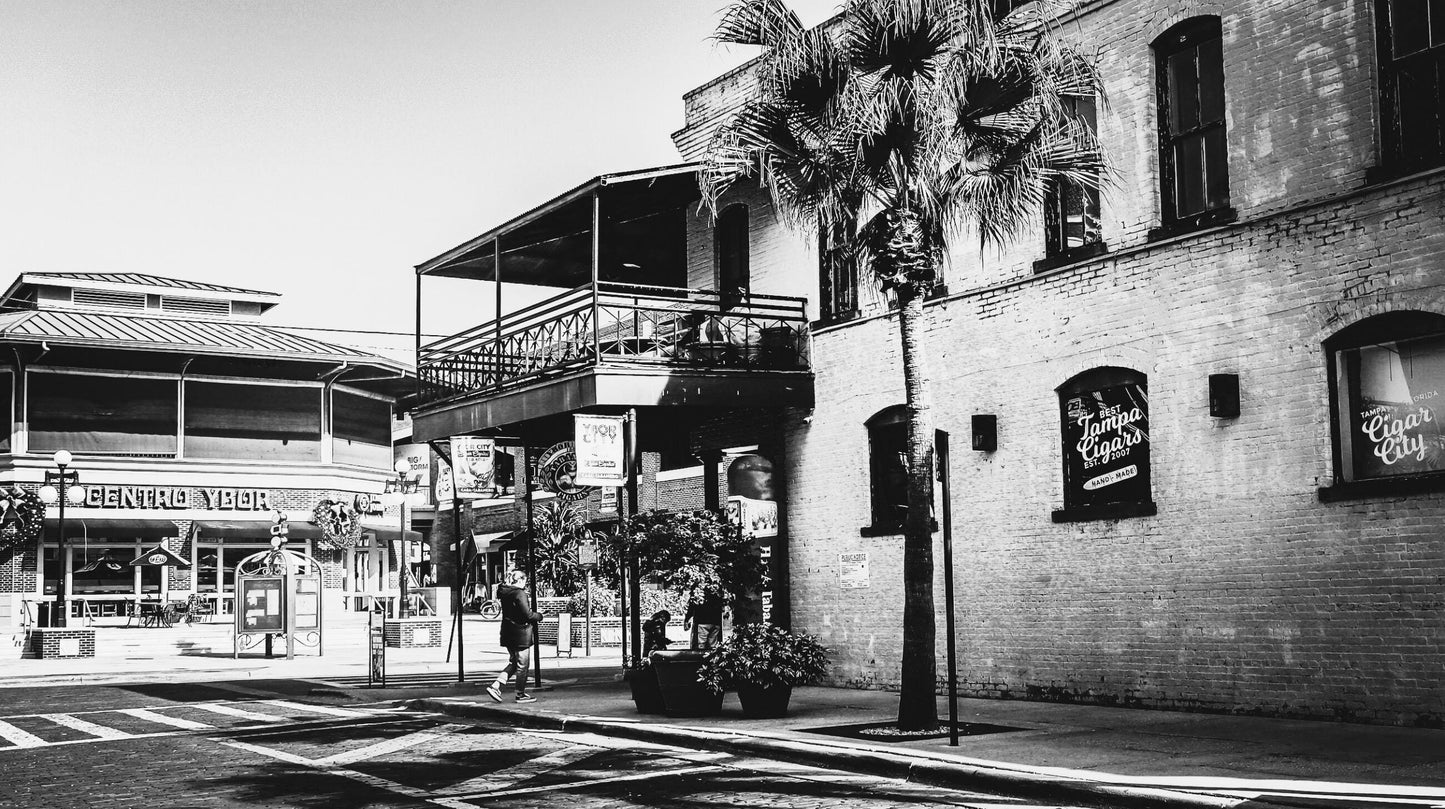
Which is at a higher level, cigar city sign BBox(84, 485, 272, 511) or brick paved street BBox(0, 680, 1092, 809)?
cigar city sign BBox(84, 485, 272, 511)

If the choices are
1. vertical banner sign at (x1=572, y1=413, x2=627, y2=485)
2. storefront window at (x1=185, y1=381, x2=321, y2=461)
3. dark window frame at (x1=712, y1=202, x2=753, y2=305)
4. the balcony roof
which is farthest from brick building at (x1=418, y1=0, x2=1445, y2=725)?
storefront window at (x1=185, y1=381, x2=321, y2=461)

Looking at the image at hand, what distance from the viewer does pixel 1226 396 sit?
47.8 ft

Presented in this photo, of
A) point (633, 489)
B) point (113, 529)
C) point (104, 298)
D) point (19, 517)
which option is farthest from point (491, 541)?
point (633, 489)

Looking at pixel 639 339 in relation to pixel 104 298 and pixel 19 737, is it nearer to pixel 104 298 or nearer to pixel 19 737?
pixel 19 737

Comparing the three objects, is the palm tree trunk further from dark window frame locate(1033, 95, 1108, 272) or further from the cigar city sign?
the cigar city sign

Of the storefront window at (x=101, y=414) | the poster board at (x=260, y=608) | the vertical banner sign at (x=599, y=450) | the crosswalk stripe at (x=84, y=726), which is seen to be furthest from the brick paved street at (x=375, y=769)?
the storefront window at (x=101, y=414)

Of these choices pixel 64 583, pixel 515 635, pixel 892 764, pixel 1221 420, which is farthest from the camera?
pixel 64 583

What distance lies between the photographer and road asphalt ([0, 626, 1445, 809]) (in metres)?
9.84

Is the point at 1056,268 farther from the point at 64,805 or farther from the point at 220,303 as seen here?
the point at 220,303

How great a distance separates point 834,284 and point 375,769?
10517 millimetres

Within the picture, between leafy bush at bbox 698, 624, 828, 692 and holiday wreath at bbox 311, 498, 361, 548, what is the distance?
95.8ft

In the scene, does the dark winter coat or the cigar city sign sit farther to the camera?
the cigar city sign

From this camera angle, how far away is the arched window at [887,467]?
19050mm

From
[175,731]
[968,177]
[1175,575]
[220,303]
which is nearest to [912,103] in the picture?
[968,177]
